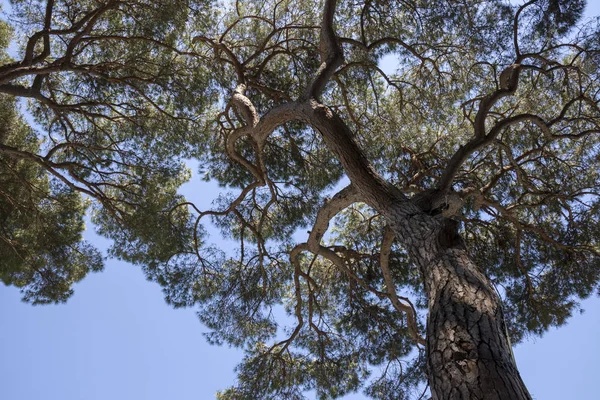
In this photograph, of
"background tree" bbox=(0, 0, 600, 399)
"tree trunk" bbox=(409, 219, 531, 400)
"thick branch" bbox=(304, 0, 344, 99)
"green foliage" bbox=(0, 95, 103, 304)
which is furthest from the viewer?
"green foliage" bbox=(0, 95, 103, 304)

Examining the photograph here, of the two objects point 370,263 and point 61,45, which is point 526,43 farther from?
point 61,45

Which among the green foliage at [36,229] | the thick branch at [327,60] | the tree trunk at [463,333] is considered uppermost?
the green foliage at [36,229]

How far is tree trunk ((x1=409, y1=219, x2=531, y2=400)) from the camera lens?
6.50ft

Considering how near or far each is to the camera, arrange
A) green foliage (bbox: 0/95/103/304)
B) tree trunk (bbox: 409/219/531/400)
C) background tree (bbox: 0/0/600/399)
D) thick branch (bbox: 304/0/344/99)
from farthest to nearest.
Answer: green foliage (bbox: 0/95/103/304) < background tree (bbox: 0/0/600/399) < thick branch (bbox: 304/0/344/99) < tree trunk (bbox: 409/219/531/400)

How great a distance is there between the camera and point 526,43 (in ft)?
16.0

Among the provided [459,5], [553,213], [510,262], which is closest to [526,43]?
[459,5]

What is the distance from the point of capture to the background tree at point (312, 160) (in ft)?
16.9

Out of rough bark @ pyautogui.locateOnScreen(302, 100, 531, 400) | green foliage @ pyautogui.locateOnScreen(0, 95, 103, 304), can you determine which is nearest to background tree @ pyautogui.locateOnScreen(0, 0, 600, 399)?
green foliage @ pyautogui.locateOnScreen(0, 95, 103, 304)

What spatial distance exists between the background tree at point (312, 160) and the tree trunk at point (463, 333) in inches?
78.5

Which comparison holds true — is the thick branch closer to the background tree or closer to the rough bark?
the rough bark

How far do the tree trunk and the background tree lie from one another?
1995mm

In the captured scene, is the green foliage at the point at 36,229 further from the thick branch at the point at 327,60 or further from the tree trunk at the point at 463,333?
→ the tree trunk at the point at 463,333

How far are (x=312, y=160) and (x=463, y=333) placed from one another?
12.7ft

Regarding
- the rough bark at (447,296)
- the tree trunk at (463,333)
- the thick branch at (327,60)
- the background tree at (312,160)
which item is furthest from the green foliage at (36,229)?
the tree trunk at (463,333)
